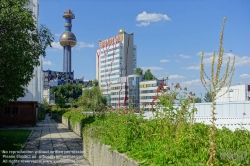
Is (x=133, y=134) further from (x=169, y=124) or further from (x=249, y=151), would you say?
(x=249, y=151)

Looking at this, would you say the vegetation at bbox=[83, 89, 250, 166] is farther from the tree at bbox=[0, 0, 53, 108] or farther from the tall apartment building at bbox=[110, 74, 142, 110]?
the tall apartment building at bbox=[110, 74, 142, 110]

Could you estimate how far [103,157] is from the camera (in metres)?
6.83

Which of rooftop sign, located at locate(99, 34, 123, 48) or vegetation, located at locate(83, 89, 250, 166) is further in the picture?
rooftop sign, located at locate(99, 34, 123, 48)

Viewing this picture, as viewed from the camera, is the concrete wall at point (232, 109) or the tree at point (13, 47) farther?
the concrete wall at point (232, 109)

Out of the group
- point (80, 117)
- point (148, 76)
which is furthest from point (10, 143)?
point (148, 76)

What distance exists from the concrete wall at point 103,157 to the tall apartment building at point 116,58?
365 ft

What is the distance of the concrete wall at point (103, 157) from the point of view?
16.0 feet

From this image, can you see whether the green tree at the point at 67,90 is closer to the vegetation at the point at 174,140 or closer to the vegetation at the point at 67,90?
the vegetation at the point at 67,90

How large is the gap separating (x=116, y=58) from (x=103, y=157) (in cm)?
12523

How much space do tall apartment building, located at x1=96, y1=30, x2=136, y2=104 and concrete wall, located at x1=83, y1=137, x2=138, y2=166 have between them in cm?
11121

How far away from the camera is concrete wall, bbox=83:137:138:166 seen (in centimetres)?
487

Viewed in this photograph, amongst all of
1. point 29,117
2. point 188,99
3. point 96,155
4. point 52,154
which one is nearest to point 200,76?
point 188,99

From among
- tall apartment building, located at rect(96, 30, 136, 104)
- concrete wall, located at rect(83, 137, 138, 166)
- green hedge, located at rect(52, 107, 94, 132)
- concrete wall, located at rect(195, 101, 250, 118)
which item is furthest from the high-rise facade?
concrete wall, located at rect(83, 137, 138, 166)

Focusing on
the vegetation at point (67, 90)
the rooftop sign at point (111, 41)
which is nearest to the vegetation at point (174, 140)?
the vegetation at point (67, 90)
